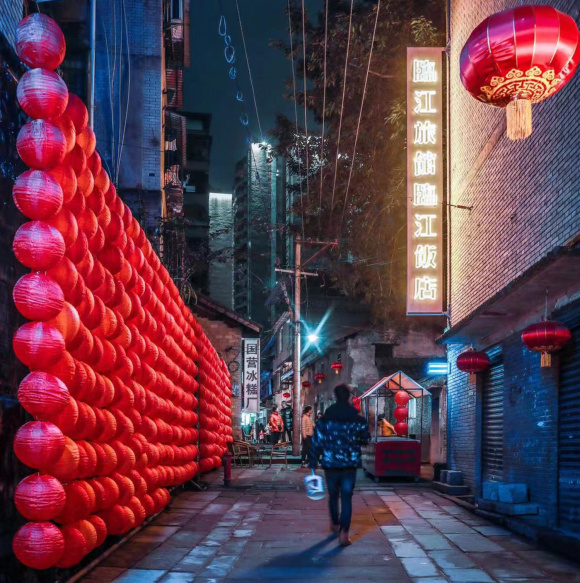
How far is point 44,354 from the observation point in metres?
5.91

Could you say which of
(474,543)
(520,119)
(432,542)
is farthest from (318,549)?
(520,119)

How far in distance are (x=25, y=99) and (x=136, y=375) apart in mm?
4370

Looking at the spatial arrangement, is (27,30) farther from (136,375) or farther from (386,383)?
(386,383)

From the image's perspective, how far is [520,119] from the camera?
691 centimetres

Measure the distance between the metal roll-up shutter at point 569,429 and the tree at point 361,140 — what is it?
1112 centimetres

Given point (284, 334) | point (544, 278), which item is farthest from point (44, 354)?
point (284, 334)

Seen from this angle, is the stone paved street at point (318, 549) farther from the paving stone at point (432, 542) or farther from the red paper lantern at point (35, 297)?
the red paper lantern at point (35, 297)

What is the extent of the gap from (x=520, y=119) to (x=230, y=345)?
84.7 feet

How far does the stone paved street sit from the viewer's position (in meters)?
7.74

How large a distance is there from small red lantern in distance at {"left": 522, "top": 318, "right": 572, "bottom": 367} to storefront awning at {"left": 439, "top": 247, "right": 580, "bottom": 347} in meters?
0.46

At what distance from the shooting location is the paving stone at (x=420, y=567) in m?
7.81

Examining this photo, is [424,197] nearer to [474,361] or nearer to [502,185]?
[502,185]

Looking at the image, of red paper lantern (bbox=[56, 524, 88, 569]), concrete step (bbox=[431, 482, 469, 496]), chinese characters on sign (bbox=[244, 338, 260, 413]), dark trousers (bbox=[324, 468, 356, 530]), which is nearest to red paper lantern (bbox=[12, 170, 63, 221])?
red paper lantern (bbox=[56, 524, 88, 569])

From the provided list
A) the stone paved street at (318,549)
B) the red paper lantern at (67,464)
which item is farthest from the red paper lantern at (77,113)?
the stone paved street at (318,549)
